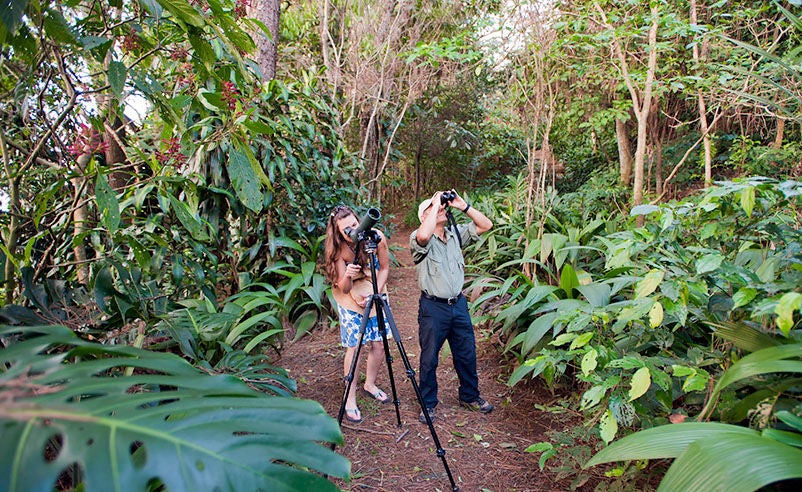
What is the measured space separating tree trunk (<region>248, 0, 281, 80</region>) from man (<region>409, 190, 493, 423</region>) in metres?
2.59

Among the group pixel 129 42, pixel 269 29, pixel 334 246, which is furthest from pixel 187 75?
pixel 269 29

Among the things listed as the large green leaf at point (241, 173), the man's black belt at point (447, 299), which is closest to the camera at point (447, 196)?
the man's black belt at point (447, 299)

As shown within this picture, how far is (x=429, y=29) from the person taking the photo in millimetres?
7070

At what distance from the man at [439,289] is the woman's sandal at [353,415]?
1.25ft

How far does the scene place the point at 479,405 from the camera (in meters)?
2.73

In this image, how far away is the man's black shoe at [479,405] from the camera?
8.86 ft

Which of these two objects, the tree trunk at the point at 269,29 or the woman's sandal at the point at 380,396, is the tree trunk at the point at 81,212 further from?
the tree trunk at the point at 269,29

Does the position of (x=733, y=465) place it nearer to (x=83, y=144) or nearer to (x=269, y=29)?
(x=83, y=144)

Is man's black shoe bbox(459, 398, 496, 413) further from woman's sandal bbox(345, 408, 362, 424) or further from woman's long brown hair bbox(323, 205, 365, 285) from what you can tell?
woman's long brown hair bbox(323, 205, 365, 285)

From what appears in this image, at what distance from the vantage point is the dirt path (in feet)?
7.01

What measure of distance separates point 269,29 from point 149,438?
14.4ft

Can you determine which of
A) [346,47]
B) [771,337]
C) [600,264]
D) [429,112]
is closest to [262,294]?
[600,264]

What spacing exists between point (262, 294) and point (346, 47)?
471 cm

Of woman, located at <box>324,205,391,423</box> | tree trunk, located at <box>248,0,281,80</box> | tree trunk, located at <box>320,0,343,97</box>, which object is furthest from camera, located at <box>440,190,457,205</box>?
tree trunk, located at <box>320,0,343,97</box>
